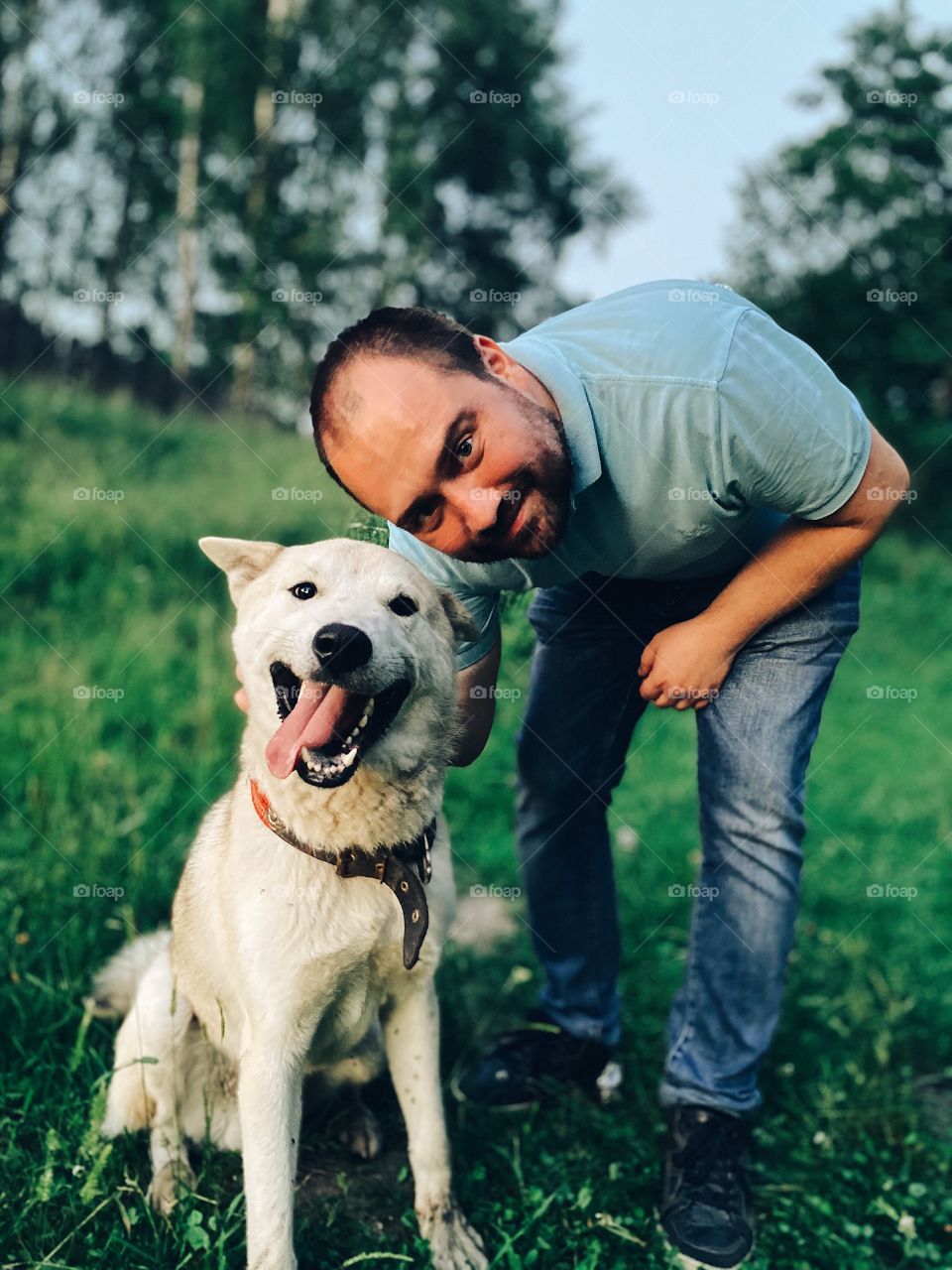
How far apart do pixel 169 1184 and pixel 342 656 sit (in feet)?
4.26

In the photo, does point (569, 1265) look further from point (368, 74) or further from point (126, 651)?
point (368, 74)

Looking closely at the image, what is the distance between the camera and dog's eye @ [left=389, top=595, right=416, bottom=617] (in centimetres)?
207

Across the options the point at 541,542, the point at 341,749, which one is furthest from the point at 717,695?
the point at 341,749

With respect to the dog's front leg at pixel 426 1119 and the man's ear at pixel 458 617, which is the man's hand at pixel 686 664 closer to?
the man's ear at pixel 458 617

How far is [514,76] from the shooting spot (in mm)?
13812

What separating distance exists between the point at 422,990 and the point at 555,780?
68 cm

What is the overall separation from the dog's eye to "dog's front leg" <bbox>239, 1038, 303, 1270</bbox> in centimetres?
87

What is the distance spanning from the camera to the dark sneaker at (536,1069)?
2703 mm
